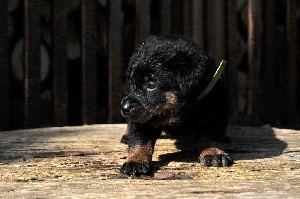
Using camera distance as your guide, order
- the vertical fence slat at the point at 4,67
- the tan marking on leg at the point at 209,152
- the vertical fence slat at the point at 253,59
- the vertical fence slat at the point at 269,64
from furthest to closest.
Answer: the vertical fence slat at the point at 269,64 < the vertical fence slat at the point at 253,59 < the vertical fence slat at the point at 4,67 < the tan marking on leg at the point at 209,152

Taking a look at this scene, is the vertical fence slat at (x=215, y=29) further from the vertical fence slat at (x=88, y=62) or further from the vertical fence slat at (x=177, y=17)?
the vertical fence slat at (x=88, y=62)

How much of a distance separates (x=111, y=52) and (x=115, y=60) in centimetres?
6

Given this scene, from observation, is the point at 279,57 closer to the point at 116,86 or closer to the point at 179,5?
the point at 179,5

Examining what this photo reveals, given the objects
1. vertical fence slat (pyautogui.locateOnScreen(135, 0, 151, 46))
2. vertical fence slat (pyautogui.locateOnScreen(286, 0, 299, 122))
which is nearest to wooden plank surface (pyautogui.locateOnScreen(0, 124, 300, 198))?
vertical fence slat (pyautogui.locateOnScreen(135, 0, 151, 46))

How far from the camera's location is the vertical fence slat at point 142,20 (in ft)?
14.6

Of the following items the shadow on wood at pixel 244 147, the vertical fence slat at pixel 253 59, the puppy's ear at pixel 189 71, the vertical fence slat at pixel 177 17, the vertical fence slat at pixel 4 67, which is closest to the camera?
the puppy's ear at pixel 189 71

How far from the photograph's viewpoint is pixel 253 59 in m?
4.75

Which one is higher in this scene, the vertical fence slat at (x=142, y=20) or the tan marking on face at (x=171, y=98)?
the vertical fence slat at (x=142, y=20)

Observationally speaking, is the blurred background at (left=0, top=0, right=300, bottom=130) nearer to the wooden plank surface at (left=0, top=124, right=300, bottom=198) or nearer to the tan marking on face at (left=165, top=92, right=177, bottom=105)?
the wooden plank surface at (left=0, top=124, right=300, bottom=198)

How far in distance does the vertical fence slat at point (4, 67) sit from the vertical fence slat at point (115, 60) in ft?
2.41

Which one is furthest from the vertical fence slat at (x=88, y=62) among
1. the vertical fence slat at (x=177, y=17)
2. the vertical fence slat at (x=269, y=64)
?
the vertical fence slat at (x=269, y=64)

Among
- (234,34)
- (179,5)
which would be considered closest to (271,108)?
(234,34)

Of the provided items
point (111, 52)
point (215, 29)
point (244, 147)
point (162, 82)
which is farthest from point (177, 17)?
point (162, 82)

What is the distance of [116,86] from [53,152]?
58.4 inches
